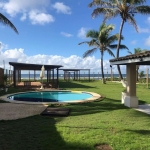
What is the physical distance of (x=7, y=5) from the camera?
11.8m

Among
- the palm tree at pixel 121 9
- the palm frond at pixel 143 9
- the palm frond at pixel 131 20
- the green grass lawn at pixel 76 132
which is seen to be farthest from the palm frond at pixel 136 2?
the green grass lawn at pixel 76 132

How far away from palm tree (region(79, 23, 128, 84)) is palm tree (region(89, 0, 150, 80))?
6.86 meters

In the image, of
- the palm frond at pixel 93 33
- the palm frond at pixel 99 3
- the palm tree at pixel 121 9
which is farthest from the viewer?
the palm frond at pixel 93 33

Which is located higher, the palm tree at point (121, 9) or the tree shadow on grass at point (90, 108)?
the palm tree at point (121, 9)

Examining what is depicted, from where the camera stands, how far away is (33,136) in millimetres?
5055

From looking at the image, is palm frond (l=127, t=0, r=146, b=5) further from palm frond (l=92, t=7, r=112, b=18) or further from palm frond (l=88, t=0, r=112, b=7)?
palm frond (l=92, t=7, r=112, b=18)

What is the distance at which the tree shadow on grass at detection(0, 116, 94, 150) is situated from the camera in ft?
14.3

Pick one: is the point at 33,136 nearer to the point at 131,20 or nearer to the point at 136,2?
the point at 136,2

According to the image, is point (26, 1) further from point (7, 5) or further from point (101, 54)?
point (101, 54)

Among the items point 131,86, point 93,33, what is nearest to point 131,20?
point 93,33

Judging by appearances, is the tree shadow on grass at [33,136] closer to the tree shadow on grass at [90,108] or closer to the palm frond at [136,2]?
the tree shadow on grass at [90,108]

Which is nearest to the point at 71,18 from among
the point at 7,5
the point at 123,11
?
the point at 123,11

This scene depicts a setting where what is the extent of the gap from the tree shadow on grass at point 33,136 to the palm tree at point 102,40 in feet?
67.4

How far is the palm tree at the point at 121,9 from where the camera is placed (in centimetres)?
1680
